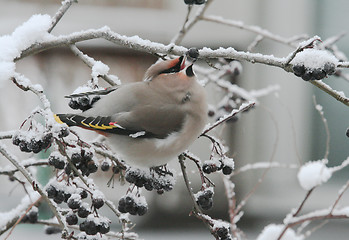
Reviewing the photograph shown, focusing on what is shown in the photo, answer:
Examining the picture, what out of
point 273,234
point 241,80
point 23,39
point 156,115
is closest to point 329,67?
point 156,115

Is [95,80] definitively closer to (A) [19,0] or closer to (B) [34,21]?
(B) [34,21]

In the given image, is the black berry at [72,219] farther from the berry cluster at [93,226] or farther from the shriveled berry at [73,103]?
the shriveled berry at [73,103]

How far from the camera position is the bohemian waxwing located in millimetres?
1817

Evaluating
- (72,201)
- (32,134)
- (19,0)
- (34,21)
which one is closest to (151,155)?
(72,201)

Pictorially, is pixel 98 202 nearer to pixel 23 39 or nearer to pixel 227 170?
pixel 227 170

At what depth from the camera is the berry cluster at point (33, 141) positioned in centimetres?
146

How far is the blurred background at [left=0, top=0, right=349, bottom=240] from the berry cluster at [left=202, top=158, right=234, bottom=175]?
4.89m

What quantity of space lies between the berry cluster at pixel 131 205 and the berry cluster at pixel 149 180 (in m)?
0.05

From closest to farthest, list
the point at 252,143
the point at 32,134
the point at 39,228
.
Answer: the point at 32,134 < the point at 39,228 < the point at 252,143

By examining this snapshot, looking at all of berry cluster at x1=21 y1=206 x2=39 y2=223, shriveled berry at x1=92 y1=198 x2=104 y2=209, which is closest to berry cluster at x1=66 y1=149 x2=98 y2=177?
shriveled berry at x1=92 y1=198 x2=104 y2=209

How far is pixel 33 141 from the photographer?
148 centimetres

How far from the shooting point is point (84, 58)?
1.71 m

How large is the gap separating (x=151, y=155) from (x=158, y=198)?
5.05m

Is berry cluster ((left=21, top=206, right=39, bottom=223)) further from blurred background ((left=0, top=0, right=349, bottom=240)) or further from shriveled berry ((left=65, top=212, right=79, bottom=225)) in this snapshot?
blurred background ((left=0, top=0, right=349, bottom=240))
